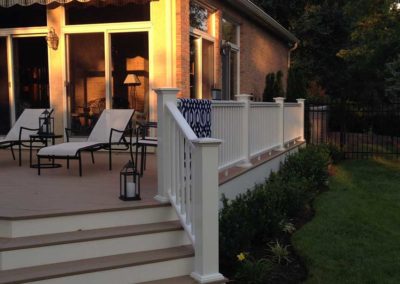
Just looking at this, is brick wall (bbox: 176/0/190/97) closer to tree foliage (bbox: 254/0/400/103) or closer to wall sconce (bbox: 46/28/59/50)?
wall sconce (bbox: 46/28/59/50)

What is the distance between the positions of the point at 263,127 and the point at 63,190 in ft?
12.1

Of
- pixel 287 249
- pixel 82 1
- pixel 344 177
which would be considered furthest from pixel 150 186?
pixel 344 177

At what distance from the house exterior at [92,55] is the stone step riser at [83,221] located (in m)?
4.26

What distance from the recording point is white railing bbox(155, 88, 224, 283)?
12.9 ft

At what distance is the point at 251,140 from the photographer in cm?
721

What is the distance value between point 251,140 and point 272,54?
10.5 metres

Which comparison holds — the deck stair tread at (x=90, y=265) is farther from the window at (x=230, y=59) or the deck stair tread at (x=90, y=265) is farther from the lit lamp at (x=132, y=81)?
the window at (x=230, y=59)

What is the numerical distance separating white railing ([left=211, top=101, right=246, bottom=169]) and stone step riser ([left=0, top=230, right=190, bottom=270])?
1498 millimetres

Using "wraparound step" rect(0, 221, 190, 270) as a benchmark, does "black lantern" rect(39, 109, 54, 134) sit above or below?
above

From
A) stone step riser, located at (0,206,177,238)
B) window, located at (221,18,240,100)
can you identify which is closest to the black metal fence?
window, located at (221,18,240,100)

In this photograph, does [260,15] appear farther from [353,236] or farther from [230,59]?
[353,236]

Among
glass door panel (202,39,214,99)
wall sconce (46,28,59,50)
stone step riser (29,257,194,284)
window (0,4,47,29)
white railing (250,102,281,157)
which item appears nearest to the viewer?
stone step riser (29,257,194,284)

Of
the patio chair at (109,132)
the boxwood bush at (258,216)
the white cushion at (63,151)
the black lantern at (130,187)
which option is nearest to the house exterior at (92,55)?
the patio chair at (109,132)

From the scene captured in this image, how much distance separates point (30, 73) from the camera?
374 inches
